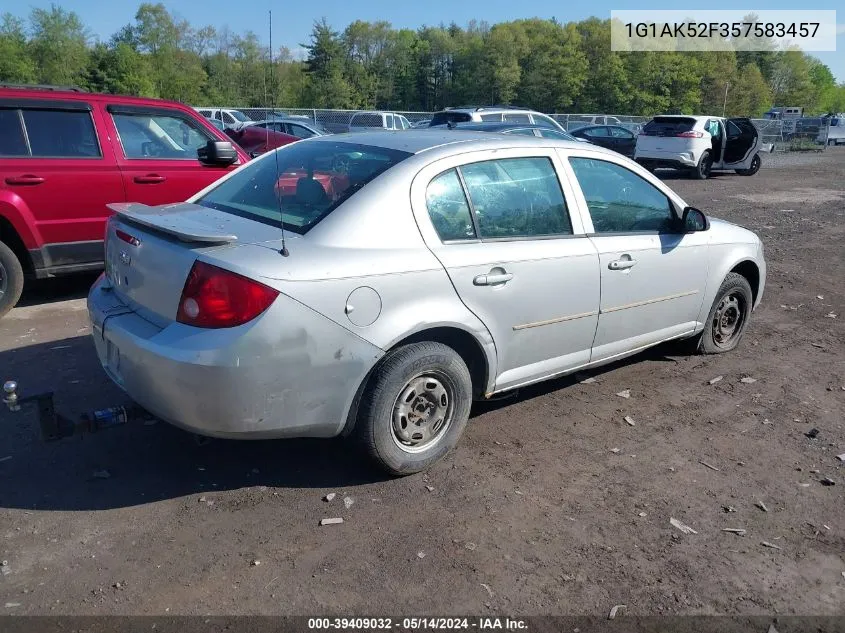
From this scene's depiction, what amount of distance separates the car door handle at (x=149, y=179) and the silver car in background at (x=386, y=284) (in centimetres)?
285

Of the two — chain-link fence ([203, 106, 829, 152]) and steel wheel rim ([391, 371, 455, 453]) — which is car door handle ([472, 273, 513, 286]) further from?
chain-link fence ([203, 106, 829, 152])

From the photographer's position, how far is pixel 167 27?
69.1 metres

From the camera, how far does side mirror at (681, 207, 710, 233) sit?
191 inches

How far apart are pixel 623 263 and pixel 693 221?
80cm

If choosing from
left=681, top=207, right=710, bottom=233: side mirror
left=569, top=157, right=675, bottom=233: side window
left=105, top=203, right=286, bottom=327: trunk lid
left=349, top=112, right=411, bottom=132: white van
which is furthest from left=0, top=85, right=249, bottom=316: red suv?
left=349, top=112, right=411, bottom=132: white van

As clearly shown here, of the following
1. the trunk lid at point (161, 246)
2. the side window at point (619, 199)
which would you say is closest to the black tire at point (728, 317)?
the side window at point (619, 199)

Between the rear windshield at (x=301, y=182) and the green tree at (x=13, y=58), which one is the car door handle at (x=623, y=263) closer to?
the rear windshield at (x=301, y=182)

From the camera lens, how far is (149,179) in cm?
688

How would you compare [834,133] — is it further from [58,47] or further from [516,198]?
[58,47]

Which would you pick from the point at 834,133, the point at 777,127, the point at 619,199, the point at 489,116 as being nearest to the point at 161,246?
the point at 619,199

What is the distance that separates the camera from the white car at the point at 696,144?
20.9 meters

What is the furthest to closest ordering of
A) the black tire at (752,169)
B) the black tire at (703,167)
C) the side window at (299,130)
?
the black tire at (752,169)
the black tire at (703,167)
the side window at (299,130)

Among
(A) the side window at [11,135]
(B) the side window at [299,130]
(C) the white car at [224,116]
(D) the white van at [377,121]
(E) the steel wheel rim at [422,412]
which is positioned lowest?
(E) the steel wheel rim at [422,412]

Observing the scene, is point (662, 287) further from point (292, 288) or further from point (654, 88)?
point (654, 88)
